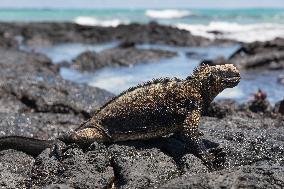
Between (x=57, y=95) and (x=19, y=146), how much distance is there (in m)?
4.03

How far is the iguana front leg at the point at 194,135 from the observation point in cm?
452

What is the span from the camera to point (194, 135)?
461 cm

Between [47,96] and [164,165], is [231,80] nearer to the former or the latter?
[164,165]

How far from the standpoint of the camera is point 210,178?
3.78 meters

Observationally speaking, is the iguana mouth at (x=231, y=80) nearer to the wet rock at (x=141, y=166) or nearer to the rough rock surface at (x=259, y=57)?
the wet rock at (x=141, y=166)

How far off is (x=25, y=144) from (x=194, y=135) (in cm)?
182

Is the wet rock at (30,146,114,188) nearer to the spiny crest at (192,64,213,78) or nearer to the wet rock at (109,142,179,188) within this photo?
the wet rock at (109,142,179,188)

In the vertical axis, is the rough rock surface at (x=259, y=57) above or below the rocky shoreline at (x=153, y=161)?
below

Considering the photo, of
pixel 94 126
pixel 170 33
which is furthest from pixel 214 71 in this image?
pixel 170 33

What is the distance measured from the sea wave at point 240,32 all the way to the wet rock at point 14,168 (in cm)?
3285

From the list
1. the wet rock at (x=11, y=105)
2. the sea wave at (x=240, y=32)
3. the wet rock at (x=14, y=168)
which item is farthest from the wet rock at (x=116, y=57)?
the wet rock at (x=14, y=168)

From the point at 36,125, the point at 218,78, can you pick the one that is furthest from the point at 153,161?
the point at 36,125

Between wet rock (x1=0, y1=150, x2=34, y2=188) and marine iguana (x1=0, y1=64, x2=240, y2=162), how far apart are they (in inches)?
20.8

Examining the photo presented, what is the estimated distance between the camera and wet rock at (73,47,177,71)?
2128 cm
